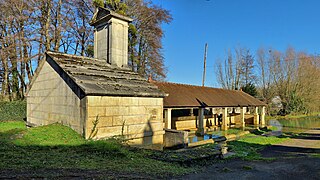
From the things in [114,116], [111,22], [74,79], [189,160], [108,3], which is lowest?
[189,160]

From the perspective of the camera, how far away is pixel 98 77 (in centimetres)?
862

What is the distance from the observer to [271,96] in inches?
1425

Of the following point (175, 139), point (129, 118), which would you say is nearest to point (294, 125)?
point (175, 139)

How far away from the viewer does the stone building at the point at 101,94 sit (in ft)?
24.8

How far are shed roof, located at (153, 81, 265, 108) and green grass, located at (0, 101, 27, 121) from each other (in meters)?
10.1

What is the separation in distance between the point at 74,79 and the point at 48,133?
2010mm

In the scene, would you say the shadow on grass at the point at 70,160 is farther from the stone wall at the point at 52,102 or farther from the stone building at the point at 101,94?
the stone building at the point at 101,94

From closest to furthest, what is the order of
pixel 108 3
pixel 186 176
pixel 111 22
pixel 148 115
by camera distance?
pixel 186 176 < pixel 148 115 < pixel 111 22 < pixel 108 3

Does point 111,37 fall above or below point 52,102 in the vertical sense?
above

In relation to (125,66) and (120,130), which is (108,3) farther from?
(120,130)

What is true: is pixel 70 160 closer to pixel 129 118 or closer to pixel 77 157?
pixel 77 157

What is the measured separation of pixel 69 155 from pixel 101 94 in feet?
8.57

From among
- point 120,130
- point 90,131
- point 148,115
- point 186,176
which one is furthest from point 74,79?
point 186,176

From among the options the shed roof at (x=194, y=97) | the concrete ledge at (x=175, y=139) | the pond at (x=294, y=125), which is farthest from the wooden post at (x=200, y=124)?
the pond at (x=294, y=125)
